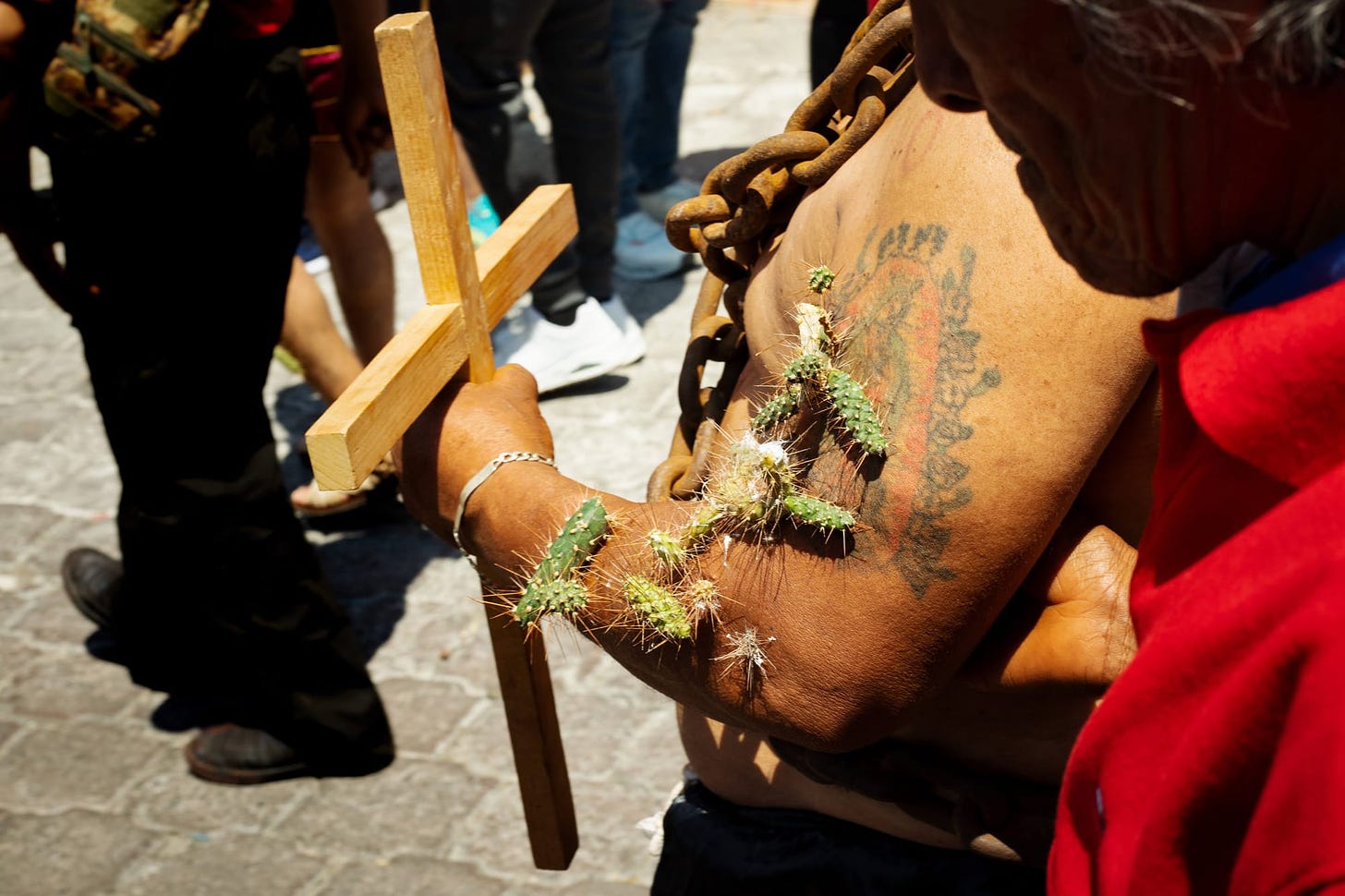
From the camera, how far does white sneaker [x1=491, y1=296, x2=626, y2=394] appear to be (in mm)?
4812

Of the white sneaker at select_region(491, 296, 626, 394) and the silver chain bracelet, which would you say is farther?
the white sneaker at select_region(491, 296, 626, 394)

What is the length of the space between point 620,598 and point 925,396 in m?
0.43

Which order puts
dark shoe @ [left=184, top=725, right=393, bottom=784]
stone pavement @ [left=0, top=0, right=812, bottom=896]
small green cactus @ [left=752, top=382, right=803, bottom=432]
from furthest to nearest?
dark shoe @ [left=184, top=725, right=393, bottom=784] < stone pavement @ [left=0, top=0, right=812, bottom=896] < small green cactus @ [left=752, top=382, right=803, bottom=432]

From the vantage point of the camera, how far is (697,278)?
19.0ft

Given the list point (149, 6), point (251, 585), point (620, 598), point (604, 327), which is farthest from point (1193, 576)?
point (604, 327)

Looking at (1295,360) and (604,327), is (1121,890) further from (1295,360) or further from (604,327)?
(604,327)

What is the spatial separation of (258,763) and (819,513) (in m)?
2.50

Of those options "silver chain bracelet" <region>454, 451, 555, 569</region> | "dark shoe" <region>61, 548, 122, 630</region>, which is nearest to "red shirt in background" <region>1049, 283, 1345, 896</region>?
"silver chain bracelet" <region>454, 451, 555, 569</region>

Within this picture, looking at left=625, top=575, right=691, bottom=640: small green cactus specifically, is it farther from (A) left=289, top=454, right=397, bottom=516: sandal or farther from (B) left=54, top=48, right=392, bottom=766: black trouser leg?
(A) left=289, top=454, right=397, bottom=516: sandal

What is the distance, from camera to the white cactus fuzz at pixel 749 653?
4.40ft

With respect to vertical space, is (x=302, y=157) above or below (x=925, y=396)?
below

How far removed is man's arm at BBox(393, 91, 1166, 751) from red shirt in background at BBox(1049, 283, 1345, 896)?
0.61 feet

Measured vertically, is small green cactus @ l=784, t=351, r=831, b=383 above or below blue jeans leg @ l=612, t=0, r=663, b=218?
above

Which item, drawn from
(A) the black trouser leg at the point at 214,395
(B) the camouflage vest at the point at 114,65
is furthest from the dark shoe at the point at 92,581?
(B) the camouflage vest at the point at 114,65
